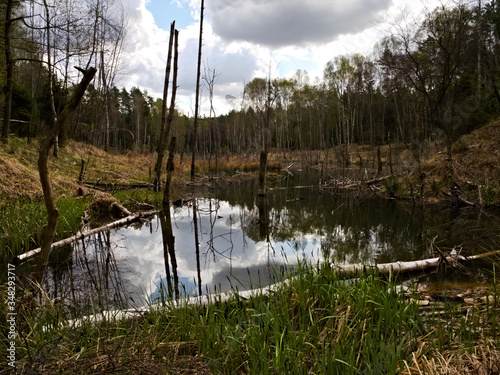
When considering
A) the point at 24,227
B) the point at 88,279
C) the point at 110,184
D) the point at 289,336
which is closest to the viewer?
the point at 289,336

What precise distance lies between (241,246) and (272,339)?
407 cm

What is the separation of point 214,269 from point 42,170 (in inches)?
133

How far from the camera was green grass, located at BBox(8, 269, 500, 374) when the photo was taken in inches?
77.9

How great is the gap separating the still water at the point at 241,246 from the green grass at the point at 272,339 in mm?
417

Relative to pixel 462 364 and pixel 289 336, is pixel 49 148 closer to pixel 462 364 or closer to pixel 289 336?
pixel 289 336

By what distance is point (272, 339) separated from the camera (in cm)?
256

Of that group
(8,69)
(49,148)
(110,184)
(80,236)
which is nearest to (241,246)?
(80,236)

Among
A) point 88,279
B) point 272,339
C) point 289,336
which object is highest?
point 289,336

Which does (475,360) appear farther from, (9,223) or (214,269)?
(9,223)

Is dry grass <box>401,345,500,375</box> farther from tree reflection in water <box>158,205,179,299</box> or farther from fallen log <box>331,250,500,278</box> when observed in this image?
tree reflection in water <box>158,205,179,299</box>

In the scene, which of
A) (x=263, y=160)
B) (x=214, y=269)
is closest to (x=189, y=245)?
(x=214, y=269)

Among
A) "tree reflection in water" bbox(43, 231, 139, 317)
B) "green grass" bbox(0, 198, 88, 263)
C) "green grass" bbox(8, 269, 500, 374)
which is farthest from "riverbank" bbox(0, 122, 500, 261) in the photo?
"green grass" bbox(8, 269, 500, 374)

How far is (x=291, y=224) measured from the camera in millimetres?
8844

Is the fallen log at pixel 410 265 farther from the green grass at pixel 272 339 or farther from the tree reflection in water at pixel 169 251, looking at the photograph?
the tree reflection in water at pixel 169 251
